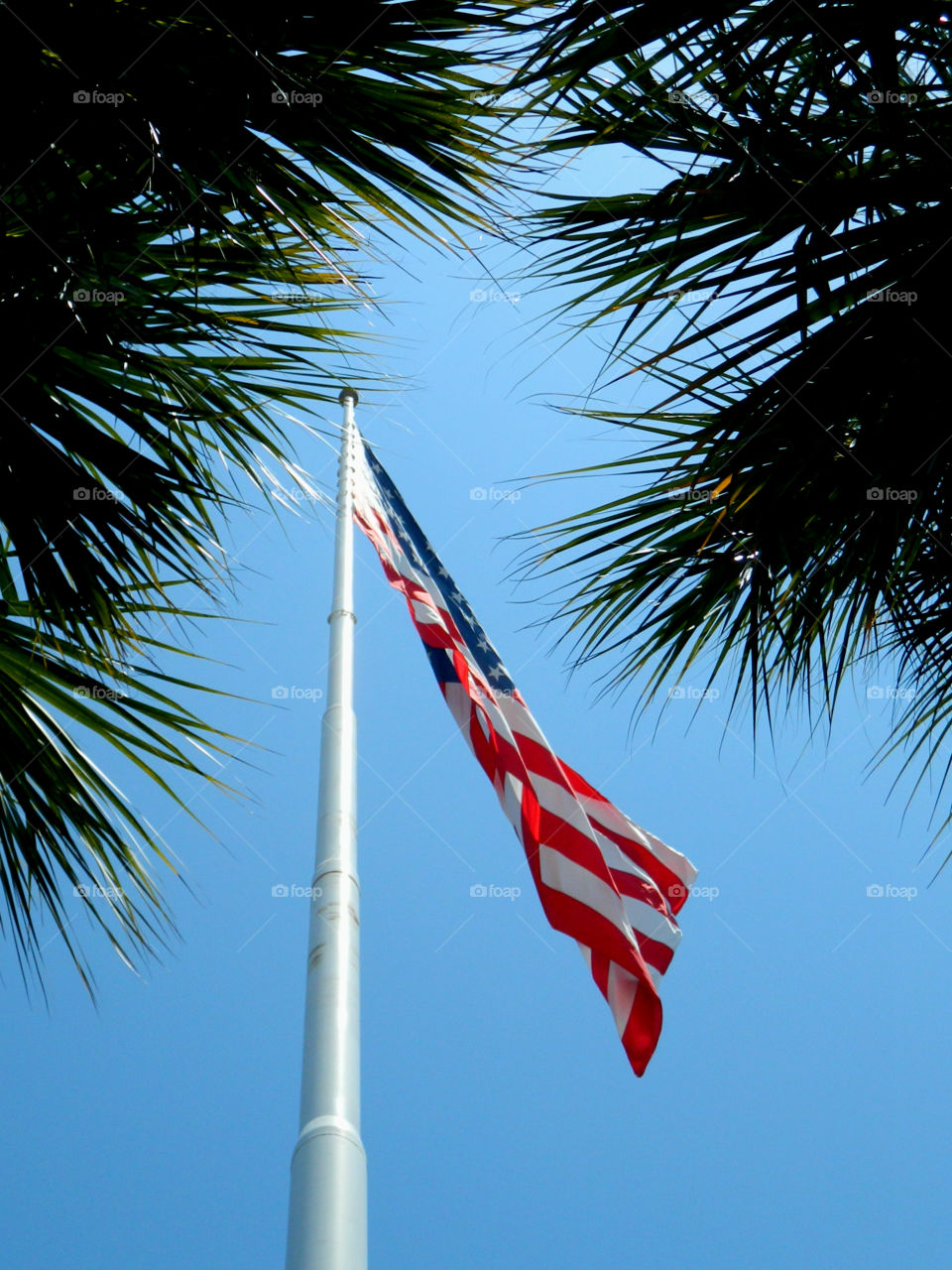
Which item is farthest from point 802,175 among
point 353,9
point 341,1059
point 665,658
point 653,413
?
point 341,1059

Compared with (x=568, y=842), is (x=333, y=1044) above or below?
below

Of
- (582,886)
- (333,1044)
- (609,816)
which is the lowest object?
(333,1044)

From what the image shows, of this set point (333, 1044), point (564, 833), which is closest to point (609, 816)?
point (564, 833)

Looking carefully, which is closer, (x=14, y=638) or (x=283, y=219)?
(x=283, y=219)

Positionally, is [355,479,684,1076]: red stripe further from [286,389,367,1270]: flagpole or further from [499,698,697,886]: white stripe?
[286,389,367,1270]: flagpole

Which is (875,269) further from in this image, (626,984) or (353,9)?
(626,984)

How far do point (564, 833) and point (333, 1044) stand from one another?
1388mm

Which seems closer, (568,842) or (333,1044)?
(333,1044)

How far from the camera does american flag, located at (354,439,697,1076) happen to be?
144 inches

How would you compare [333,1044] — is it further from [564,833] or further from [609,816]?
[609,816]

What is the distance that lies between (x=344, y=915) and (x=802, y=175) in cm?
236

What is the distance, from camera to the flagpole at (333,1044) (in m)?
2.20

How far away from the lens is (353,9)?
10.3 ft

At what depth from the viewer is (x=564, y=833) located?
151 inches
